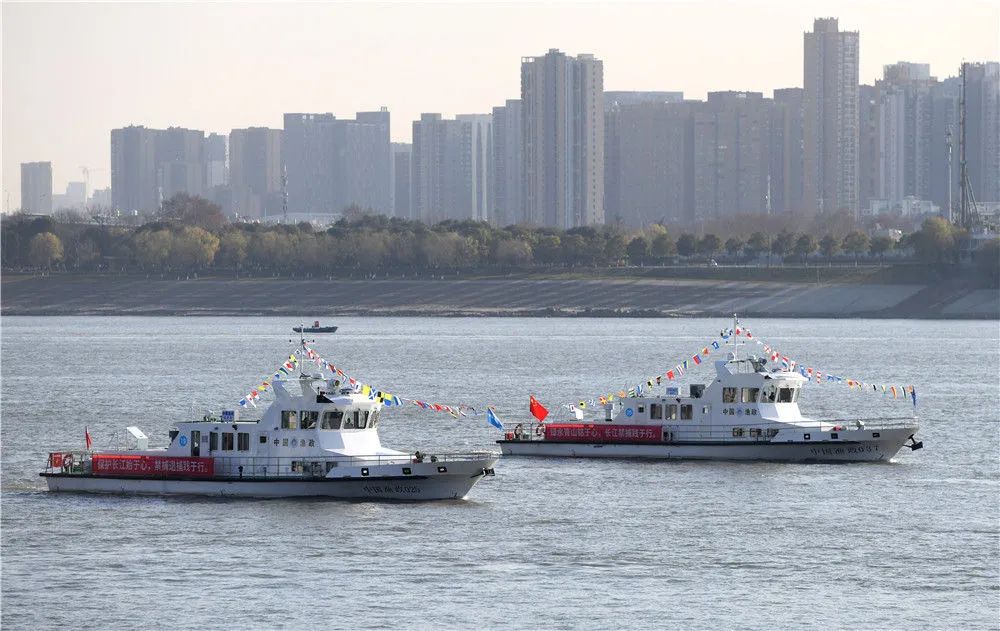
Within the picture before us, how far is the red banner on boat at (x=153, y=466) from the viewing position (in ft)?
235

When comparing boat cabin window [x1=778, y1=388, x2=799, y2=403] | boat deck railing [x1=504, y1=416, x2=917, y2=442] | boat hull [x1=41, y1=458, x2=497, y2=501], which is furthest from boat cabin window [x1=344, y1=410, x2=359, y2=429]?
boat cabin window [x1=778, y1=388, x2=799, y2=403]

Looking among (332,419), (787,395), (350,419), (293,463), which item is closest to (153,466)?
(293,463)

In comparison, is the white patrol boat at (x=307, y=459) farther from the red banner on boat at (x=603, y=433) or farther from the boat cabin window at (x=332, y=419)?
the red banner on boat at (x=603, y=433)

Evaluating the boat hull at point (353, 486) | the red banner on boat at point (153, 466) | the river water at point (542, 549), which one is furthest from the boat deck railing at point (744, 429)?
the red banner on boat at point (153, 466)

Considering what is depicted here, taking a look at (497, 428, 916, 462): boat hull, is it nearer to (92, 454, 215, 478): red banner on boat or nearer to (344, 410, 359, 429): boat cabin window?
(344, 410, 359, 429): boat cabin window

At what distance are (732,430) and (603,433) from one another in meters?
5.92

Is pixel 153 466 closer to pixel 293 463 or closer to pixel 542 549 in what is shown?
pixel 293 463

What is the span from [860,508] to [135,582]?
27.6m

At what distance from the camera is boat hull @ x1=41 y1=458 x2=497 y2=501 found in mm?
70375

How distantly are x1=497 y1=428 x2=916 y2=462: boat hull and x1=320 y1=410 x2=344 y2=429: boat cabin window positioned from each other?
61.4 feet

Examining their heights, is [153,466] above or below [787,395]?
below

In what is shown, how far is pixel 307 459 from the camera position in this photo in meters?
70.8

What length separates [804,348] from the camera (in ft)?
604

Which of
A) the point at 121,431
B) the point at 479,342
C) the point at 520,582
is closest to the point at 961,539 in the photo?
the point at 520,582
